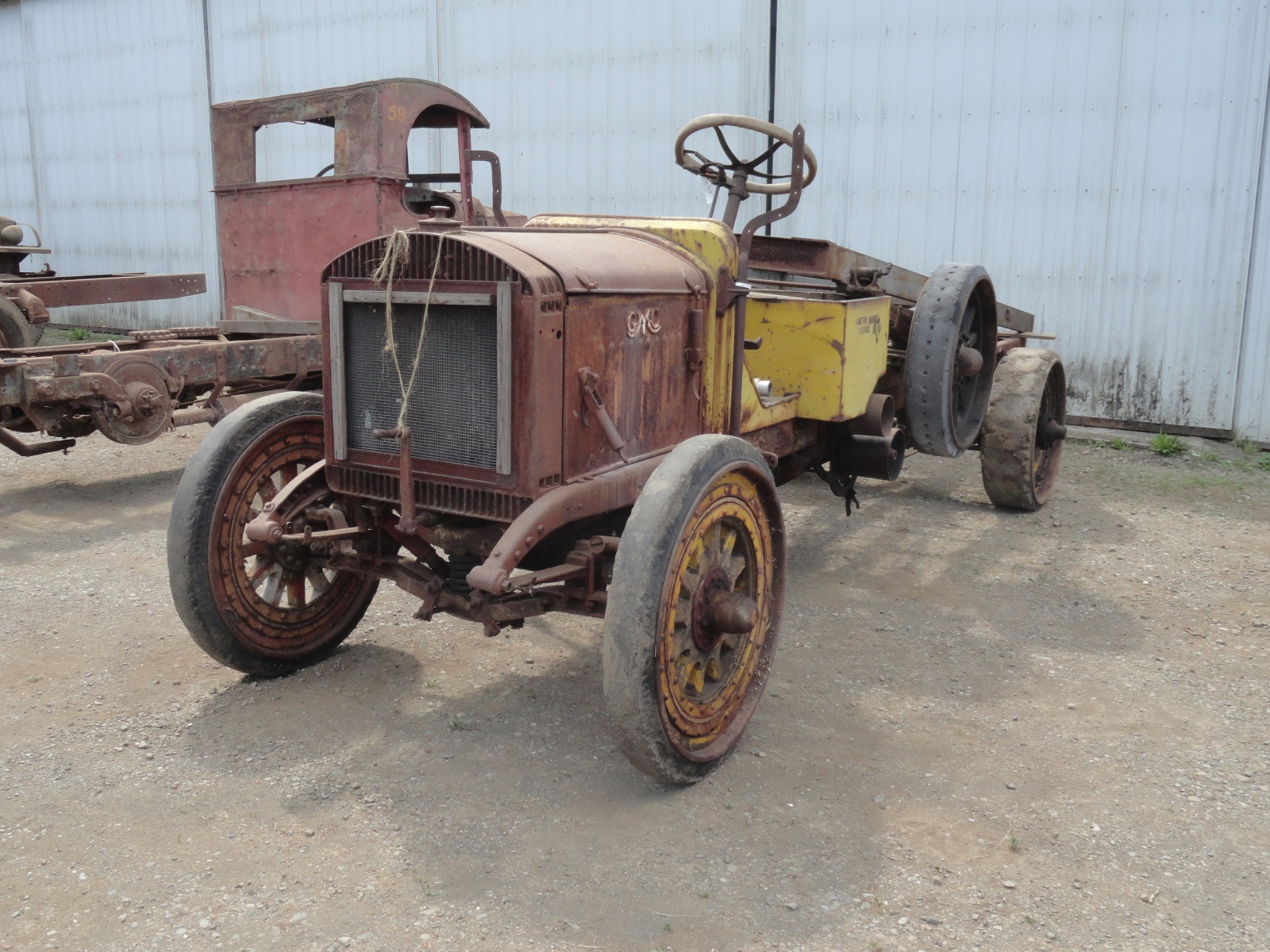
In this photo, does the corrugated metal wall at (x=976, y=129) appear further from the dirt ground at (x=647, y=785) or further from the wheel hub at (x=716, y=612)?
the wheel hub at (x=716, y=612)

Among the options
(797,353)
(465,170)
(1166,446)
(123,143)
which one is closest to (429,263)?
(797,353)

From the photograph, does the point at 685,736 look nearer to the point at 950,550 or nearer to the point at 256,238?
the point at 950,550

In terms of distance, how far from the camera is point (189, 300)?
508 inches

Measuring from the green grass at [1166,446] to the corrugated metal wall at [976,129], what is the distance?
295 mm

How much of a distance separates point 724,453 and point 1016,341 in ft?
14.1

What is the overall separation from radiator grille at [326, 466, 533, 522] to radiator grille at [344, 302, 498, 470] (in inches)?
3.5

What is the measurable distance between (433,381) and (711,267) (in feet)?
3.84

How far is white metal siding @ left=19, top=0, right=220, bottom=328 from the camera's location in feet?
42.3

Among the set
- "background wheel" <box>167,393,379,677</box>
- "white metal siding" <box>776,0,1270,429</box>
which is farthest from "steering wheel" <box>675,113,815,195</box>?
"white metal siding" <box>776,0,1270,429</box>

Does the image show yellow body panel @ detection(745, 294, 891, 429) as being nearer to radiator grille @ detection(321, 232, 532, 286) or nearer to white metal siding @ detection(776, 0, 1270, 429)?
radiator grille @ detection(321, 232, 532, 286)

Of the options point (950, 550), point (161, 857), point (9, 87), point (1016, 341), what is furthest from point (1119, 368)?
point (9, 87)

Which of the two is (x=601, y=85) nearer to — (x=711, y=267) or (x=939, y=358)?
(x=939, y=358)

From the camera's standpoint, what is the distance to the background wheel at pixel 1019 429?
5887mm

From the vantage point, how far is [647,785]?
309cm
